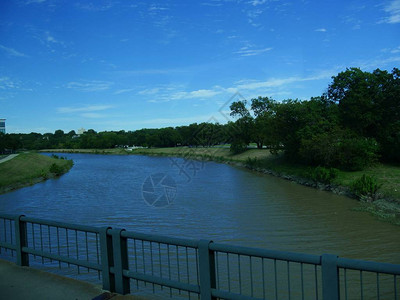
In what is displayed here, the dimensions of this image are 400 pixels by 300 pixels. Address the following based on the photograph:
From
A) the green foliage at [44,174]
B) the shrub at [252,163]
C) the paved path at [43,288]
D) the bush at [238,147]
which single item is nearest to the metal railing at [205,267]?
the paved path at [43,288]

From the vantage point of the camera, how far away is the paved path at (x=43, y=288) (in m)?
4.52

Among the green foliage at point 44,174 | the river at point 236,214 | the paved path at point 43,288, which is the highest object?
the paved path at point 43,288

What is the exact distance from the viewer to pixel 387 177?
21.6m

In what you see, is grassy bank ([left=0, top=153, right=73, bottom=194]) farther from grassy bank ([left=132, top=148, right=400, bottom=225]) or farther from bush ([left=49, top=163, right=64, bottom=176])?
grassy bank ([left=132, top=148, right=400, bottom=225])

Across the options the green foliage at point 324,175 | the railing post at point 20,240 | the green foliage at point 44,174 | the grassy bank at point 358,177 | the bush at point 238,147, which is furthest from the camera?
the bush at point 238,147

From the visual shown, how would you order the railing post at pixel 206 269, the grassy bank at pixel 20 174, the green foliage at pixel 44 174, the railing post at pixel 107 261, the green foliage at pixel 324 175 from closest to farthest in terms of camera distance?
the railing post at pixel 206 269, the railing post at pixel 107 261, the green foliage at pixel 324 175, the grassy bank at pixel 20 174, the green foliage at pixel 44 174

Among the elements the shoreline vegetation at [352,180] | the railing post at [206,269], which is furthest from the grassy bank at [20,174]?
the railing post at [206,269]

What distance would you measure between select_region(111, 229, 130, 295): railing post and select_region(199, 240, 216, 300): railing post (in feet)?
4.01

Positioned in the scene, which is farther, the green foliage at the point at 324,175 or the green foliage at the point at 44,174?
the green foliage at the point at 44,174

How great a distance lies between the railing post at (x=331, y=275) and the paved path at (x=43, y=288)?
8.00 feet

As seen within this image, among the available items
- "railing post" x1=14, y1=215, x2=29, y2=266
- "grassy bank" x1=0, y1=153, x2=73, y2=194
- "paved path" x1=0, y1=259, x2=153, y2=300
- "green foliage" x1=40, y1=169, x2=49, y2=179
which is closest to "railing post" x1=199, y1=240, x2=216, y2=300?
"paved path" x1=0, y1=259, x2=153, y2=300

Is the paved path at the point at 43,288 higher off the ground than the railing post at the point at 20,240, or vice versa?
the railing post at the point at 20,240

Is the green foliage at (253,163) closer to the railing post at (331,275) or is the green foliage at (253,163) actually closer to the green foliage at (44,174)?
the green foliage at (44,174)

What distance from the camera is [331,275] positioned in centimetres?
324
